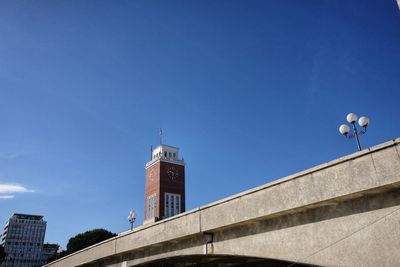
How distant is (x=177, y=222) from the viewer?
37.2 ft

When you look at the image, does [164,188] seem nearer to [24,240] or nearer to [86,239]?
[86,239]

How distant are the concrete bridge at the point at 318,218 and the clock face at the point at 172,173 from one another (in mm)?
85781

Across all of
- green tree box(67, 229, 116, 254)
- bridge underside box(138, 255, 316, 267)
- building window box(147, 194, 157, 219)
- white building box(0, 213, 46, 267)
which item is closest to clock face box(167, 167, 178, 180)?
Result: building window box(147, 194, 157, 219)

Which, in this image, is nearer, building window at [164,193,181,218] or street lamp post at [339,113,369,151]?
street lamp post at [339,113,369,151]

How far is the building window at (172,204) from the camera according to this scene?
92062 millimetres

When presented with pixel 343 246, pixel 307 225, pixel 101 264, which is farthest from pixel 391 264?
pixel 101 264

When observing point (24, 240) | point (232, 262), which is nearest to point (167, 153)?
point (24, 240)

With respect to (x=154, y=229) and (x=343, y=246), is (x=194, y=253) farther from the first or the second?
(x=343, y=246)

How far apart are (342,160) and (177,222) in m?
6.11

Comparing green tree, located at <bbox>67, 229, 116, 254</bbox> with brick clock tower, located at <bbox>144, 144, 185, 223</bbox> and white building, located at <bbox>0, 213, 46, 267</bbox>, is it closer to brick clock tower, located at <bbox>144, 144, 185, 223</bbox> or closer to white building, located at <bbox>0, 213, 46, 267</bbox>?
brick clock tower, located at <bbox>144, 144, 185, 223</bbox>

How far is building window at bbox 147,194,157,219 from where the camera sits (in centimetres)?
9387

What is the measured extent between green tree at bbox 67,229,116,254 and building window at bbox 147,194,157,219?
24.1 m

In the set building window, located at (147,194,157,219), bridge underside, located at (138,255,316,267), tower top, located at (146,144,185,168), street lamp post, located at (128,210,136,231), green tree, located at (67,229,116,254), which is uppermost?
tower top, located at (146,144,185,168)

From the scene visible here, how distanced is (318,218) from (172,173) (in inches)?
3568
